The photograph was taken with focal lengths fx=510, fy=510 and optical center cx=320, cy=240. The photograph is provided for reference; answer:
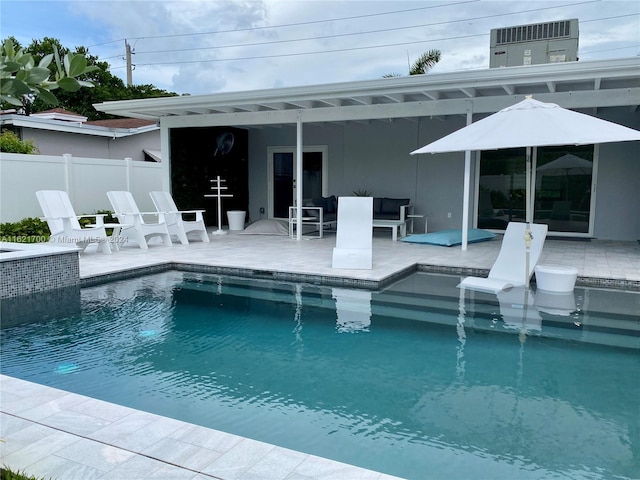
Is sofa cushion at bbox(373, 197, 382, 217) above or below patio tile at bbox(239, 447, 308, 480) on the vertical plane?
above

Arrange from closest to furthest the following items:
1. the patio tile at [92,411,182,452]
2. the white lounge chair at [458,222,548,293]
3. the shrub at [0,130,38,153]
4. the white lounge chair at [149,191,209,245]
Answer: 1. the patio tile at [92,411,182,452]
2. the white lounge chair at [458,222,548,293]
3. the white lounge chair at [149,191,209,245]
4. the shrub at [0,130,38,153]

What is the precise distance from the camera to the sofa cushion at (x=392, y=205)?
11.5 m

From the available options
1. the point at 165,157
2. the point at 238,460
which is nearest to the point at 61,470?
the point at 238,460

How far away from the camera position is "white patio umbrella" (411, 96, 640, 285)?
5383mm

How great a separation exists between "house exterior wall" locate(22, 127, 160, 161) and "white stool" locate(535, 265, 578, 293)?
13.2 metres

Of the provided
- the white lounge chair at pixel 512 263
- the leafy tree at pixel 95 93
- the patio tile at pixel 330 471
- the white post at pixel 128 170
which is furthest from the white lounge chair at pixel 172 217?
the leafy tree at pixel 95 93

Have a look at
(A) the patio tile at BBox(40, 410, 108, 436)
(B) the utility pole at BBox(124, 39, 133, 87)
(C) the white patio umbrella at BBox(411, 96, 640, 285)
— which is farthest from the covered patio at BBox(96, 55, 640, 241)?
(B) the utility pole at BBox(124, 39, 133, 87)

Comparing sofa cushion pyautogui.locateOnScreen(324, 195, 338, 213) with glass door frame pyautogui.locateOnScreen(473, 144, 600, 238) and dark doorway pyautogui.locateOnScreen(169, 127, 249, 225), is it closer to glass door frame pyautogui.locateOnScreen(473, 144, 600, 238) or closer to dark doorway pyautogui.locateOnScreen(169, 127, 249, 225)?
dark doorway pyautogui.locateOnScreen(169, 127, 249, 225)

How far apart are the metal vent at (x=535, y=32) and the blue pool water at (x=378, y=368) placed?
5087mm

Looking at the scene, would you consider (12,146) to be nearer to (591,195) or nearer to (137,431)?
(137,431)

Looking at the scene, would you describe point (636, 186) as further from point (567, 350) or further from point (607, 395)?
point (607, 395)

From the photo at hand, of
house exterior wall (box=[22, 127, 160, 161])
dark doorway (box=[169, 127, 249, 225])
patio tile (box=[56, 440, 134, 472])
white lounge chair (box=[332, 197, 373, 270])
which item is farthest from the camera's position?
house exterior wall (box=[22, 127, 160, 161])

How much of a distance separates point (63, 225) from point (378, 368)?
6.00 metres

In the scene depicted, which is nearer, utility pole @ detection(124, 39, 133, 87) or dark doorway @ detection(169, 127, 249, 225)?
dark doorway @ detection(169, 127, 249, 225)
